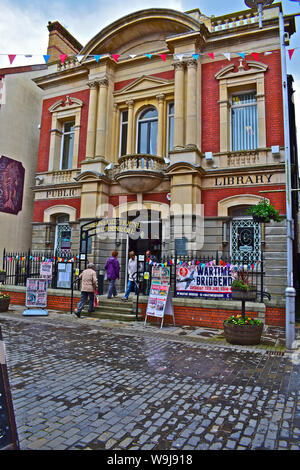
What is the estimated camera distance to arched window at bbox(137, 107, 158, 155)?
15961 millimetres

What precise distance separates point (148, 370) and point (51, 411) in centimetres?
203

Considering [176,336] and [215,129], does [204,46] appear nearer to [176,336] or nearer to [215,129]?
[215,129]

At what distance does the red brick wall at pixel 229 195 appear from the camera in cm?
1254

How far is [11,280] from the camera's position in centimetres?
1542

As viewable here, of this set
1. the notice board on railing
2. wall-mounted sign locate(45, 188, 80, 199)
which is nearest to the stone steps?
wall-mounted sign locate(45, 188, 80, 199)

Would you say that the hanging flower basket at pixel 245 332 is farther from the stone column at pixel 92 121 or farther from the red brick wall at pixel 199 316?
the stone column at pixel 92 121

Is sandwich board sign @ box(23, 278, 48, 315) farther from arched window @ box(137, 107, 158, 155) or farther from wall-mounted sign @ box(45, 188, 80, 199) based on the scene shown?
arched window @ box(137, 107, 158, 155)

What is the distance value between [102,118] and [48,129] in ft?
13.4

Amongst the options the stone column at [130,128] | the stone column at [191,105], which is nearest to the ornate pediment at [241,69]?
the stone column at [191,105]

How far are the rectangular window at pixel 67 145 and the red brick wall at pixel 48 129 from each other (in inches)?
32.1

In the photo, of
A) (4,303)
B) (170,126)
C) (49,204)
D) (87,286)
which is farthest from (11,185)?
(87,286)

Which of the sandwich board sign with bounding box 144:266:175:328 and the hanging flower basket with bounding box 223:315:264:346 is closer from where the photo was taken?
the hanging flower basket with bounding box 223:315:264:346

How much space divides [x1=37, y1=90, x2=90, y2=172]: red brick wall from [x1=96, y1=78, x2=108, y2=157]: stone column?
1245mm
